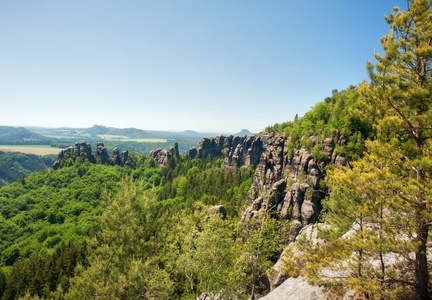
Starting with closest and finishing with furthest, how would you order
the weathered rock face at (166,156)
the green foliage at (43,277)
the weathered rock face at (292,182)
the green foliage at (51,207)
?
the weathered rock face at (292,182) → the green foliage at (43,277) → the green foliage at (51,207) → the weathered rock face at (166,156)

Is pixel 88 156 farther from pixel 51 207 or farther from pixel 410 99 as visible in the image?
pixel 410 99

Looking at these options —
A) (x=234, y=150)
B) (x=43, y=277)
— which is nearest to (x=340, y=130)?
(x=43, y=277)

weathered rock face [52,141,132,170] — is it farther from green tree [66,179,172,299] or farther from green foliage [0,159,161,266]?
green tree [66,179,172,299]

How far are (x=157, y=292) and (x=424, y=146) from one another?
18355 mm

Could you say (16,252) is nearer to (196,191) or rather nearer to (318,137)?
(196,191)

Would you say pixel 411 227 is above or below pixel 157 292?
above

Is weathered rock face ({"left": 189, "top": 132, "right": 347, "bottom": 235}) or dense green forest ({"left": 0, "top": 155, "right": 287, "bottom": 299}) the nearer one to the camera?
dense green forest ({"left": 0, "top": 155, "right": 287, "bottom": 299})

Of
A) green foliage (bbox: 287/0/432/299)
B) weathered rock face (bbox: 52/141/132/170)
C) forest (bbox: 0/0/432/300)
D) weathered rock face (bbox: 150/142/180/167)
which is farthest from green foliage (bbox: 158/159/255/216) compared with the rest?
green foliage (bbox: 287/0/432/299)

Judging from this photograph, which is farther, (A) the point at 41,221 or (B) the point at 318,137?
(A) the point at 41,221

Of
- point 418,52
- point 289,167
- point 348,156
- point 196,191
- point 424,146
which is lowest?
point 196,191

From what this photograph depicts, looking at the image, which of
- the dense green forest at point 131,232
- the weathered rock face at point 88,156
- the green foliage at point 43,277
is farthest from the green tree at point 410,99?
the weathered rock face at point 88,156

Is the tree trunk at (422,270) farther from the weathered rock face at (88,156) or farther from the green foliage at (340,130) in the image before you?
the weathered rock face at (88,156)

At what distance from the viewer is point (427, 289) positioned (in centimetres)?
898

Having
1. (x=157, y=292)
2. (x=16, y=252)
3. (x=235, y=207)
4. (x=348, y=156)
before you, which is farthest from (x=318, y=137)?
(x=16, y=252)
